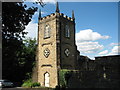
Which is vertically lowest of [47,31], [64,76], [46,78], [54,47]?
[46,78]

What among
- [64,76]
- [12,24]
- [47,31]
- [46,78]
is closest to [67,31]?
[47,31]

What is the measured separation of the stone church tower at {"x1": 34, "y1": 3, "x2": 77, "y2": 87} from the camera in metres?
23.8

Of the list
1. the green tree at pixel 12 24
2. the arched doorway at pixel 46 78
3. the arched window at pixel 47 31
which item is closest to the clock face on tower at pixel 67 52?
the arched window at pixel 47 31

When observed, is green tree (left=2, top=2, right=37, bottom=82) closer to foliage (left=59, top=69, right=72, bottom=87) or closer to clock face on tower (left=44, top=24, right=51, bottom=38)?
foliage (left=59, top=69, right=72, bottom=87)

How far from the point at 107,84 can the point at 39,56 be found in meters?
13.3

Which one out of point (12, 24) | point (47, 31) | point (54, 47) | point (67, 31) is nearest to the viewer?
point (12, 24)

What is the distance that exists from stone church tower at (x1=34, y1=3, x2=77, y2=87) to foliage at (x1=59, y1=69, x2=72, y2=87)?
2.30 feet

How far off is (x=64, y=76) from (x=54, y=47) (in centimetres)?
491

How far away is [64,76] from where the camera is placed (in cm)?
2192

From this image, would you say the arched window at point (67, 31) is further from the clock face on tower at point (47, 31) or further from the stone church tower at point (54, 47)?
the clock face on tower at point (47, 31)

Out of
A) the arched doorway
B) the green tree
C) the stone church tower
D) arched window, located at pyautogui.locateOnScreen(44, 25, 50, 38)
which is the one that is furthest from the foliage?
the green tree

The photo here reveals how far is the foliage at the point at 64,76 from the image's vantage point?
21.6m

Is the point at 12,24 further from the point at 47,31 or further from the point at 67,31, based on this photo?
the point at 67,31

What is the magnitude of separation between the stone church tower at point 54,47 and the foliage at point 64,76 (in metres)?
0.70
